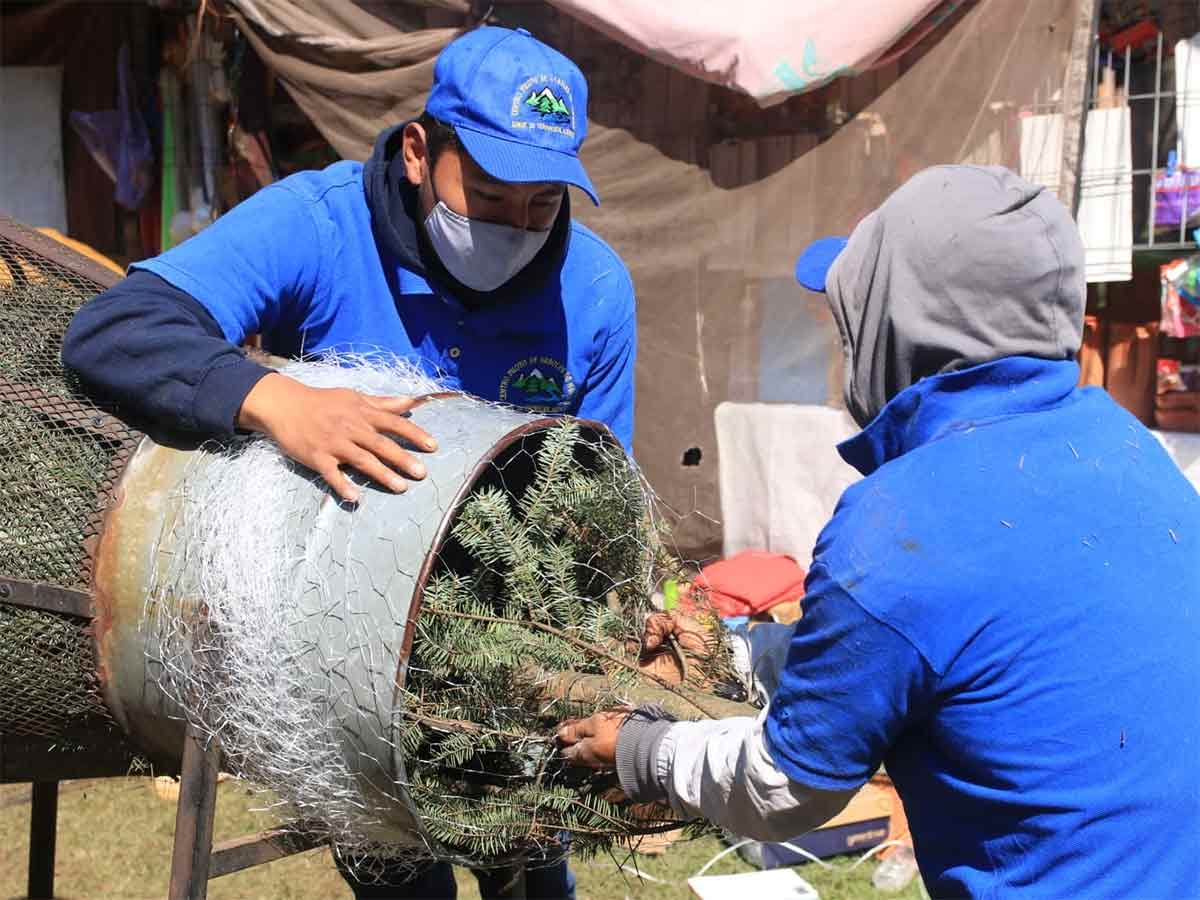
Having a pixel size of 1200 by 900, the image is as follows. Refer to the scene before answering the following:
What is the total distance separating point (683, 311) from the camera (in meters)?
5.55

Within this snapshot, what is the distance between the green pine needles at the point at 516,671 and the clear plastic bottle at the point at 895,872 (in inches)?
86.6

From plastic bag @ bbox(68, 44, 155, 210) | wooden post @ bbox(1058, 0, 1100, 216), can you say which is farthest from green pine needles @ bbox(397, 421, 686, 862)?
plastic bag @ bbox(68, 44, 155, 210)

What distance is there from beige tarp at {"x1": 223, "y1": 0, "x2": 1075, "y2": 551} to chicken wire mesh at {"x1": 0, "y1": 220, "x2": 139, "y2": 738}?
11.0 feet

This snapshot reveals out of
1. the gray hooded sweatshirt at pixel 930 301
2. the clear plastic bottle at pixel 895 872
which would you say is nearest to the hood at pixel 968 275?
the gray hooded sweatshirt at pixel 930 301

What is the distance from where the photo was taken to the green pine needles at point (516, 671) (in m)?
1.78

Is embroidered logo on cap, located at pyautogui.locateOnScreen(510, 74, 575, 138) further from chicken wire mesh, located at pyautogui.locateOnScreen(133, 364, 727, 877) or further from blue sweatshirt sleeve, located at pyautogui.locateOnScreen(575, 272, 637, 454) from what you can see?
chicken wire mesh, located at pyautogui.locateOnScreen(133, 364, 727, 877)

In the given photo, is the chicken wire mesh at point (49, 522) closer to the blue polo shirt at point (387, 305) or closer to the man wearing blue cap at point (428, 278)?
the man wearing blue cap at point (428, 278)

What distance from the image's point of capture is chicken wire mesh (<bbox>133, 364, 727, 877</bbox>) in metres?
1.68

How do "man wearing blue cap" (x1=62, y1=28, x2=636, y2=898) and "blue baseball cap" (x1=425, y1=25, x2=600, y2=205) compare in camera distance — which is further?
"blue baseball cap" (x1=425, y1=25, x2=600, y2=205)

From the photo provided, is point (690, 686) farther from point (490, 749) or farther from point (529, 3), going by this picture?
point (529, 3)

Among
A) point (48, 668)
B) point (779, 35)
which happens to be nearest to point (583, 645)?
point (48, 668)

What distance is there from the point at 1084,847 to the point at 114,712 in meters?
1.45

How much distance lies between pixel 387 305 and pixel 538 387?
0.32 m

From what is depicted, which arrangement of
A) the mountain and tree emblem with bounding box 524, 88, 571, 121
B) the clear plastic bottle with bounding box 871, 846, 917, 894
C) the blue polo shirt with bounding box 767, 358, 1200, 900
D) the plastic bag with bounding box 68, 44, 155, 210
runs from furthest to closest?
the plastic bag with bounding box 68, 44, 155, 210
the clear plastic bottle with bounding box 871, 846, 917, 894
the mountain and tree emblem with bounding box 524, 88, 571, 121
the blue polo shirt with bounding box 767, 358, 1200, 900
